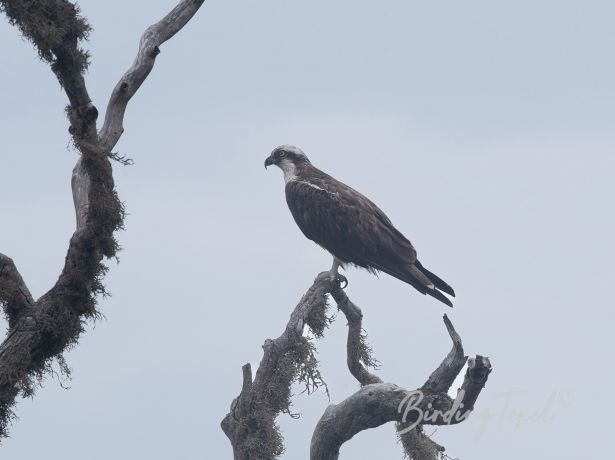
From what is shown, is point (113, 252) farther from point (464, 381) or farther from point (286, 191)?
point (286, 191)

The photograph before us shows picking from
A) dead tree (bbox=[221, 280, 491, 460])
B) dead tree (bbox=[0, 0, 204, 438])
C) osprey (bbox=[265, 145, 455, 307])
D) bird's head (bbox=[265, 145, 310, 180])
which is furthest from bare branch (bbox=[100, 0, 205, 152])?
bird's head (bbox=[265, 145, 310, 180])

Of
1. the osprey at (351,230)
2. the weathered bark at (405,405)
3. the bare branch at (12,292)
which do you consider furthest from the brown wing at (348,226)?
the bare branch at (12,292)

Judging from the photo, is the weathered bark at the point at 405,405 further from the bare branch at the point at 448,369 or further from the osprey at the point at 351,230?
the osprey at the point at 351,230

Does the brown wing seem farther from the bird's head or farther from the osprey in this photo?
the bird's head

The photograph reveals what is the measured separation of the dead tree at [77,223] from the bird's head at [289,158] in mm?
5067

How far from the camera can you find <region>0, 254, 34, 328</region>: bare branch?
7.86 meters

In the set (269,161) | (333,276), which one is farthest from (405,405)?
(269,161)

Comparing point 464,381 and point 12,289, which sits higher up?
point 464,381

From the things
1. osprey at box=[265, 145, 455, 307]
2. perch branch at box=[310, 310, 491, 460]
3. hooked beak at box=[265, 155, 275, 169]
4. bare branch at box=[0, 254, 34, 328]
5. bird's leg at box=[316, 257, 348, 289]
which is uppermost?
hooked beak at box=[265, 155, 275, 169]

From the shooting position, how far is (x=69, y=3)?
776 centimetres

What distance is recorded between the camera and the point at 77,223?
8.02 metres

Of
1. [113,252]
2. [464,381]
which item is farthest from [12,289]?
[464,381]

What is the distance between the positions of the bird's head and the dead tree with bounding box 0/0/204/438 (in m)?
5.07

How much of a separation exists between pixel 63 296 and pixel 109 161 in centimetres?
117
